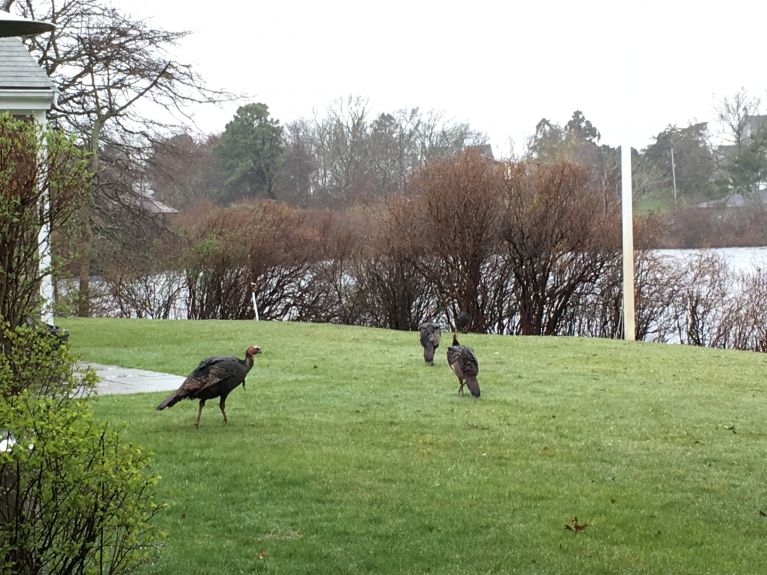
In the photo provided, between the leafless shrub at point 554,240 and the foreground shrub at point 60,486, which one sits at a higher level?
the leafless shrub at point 554,240

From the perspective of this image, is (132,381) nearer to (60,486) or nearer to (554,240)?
(60,486)

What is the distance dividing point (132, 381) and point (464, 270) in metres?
16.7

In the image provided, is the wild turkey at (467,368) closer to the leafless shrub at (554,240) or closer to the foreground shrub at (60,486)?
the foreground shrub at (60,486)

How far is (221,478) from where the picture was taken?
7383 mm

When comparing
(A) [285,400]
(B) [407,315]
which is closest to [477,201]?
(B) [407,315]

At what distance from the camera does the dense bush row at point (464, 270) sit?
26781 millimetres

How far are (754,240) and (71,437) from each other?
3502 centimetres

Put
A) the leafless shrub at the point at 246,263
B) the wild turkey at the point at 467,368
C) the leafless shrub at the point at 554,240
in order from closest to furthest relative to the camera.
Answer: the wild turkey at the point at 467,368 → the leafless shrub at the point at 554,240 → the leafless shrub at the point at 246,263

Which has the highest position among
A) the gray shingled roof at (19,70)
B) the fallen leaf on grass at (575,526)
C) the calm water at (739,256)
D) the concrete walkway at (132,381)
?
the gray shingled roof at (19,70)

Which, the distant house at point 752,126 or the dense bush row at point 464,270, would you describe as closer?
the dense bush row at point 464,270

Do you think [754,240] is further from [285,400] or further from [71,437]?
[71,437]

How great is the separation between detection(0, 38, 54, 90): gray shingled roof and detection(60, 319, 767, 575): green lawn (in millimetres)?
6086

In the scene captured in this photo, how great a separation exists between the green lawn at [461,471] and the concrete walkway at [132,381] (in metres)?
0.89

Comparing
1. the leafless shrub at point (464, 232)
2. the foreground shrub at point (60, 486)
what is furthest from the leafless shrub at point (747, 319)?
the foreground shrub at point (60, 486)
